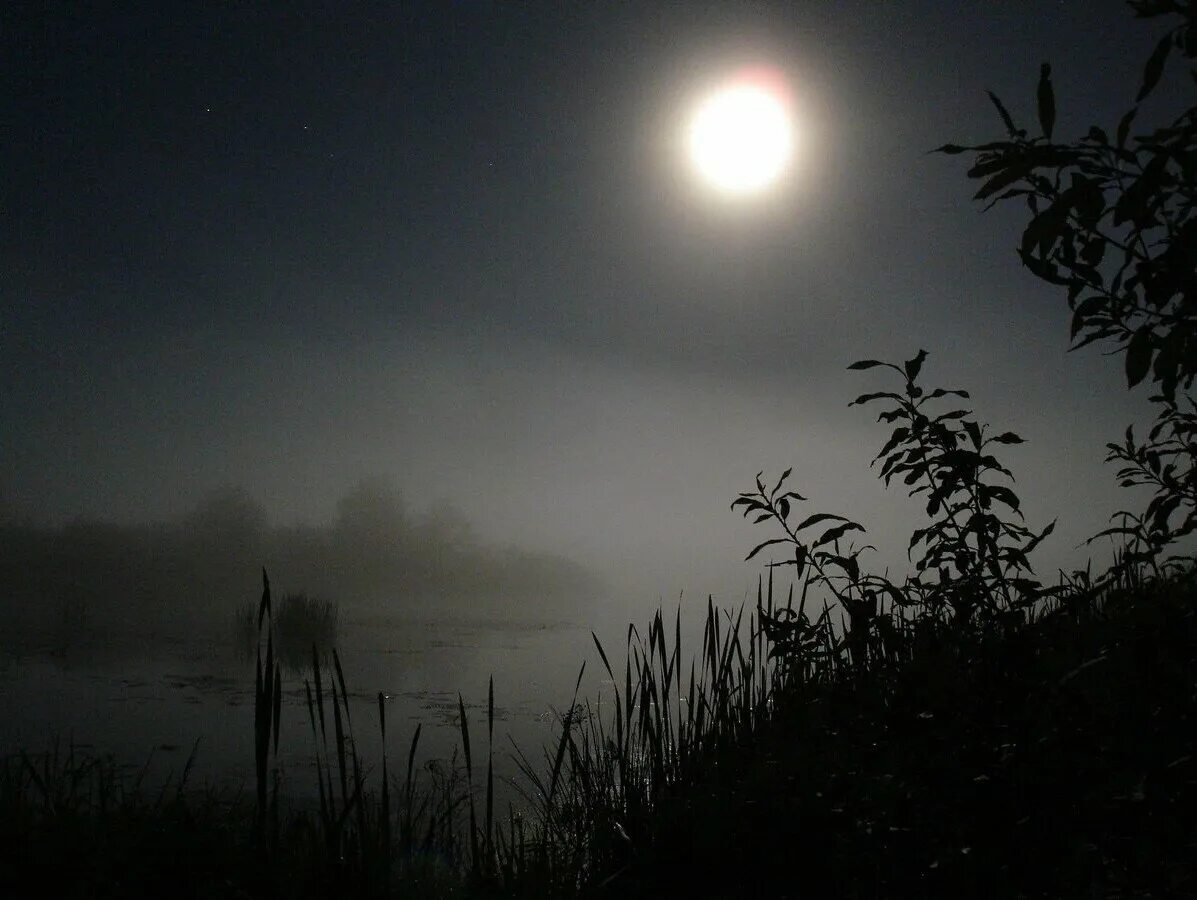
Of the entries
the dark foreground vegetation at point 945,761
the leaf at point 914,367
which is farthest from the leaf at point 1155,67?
the leaf at point 914,367

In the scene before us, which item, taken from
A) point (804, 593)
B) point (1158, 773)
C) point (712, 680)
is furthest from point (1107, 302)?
point (712, 680)

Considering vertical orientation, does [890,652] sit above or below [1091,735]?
above

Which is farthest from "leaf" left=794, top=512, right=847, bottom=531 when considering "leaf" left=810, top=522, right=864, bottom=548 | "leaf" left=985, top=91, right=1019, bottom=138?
"leaf" left=985, top=91, right=1019, bottom=138

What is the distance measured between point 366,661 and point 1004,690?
14.1 m

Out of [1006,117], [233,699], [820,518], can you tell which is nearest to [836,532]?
[820,518]

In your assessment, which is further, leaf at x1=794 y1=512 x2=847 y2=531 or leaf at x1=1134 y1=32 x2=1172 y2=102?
leaf at x1=794 y1=512 x2=847 y2=531

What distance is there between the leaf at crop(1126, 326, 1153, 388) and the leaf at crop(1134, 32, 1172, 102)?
0.40 meters

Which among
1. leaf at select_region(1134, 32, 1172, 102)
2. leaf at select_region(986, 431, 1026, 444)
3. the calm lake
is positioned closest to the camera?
leaf at select_region(1134, 32, 1172, 102)

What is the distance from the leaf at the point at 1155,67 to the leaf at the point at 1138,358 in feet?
1.32

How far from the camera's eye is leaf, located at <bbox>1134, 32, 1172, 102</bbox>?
1.17 metres

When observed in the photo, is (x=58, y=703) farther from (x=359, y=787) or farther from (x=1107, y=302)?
(x=1107, y=302)

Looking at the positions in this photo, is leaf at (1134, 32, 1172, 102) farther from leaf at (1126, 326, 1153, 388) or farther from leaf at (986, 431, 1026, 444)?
leaf at (986, 431, 1026, 444)

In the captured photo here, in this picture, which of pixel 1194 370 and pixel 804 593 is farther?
pixel 804 593

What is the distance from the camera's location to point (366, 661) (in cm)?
1446
